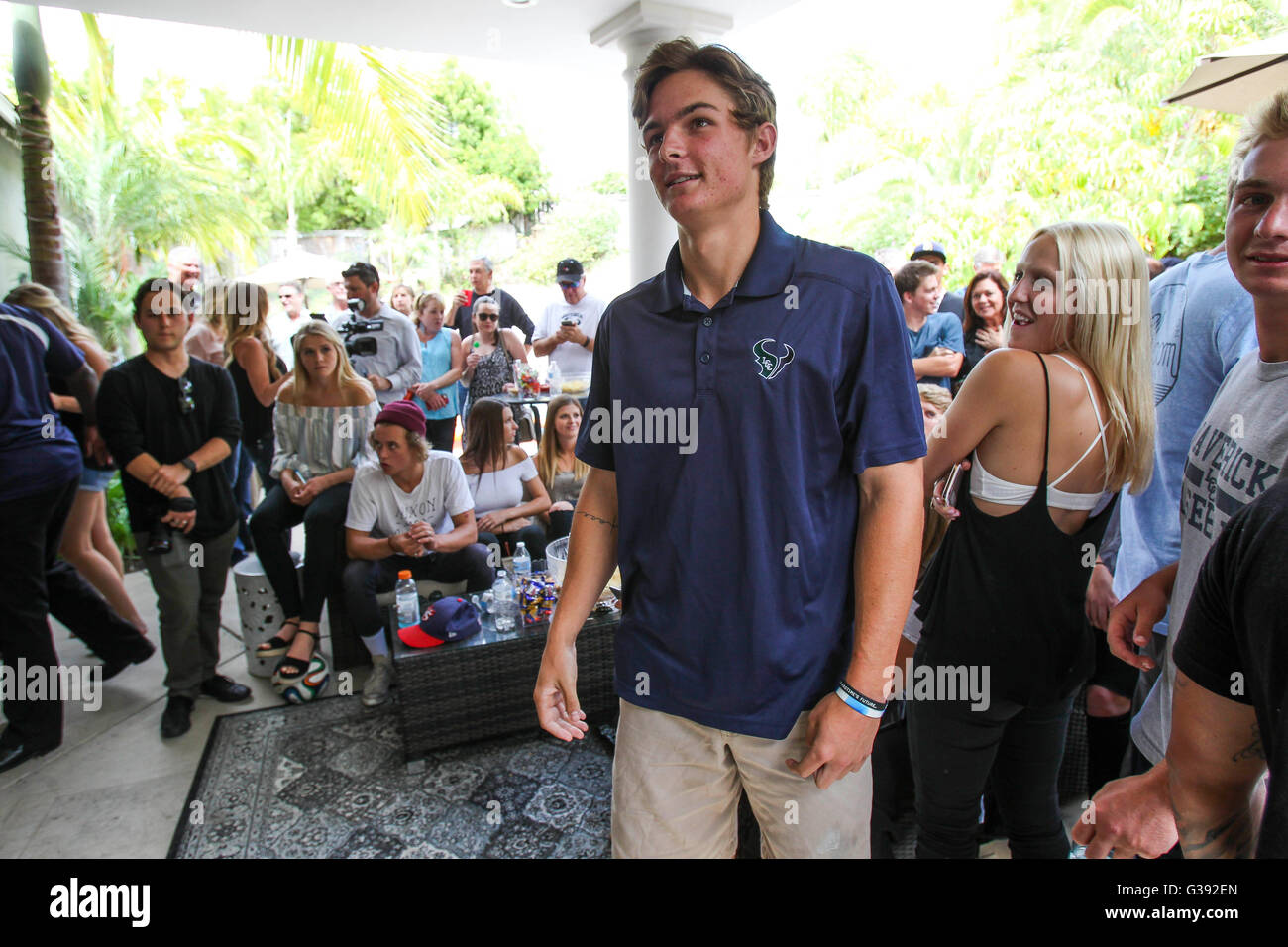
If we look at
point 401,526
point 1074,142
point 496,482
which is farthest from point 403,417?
point 1074,142

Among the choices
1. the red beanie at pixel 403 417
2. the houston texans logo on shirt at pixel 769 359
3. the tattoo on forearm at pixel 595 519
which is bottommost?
the tattoo on forearm at pixel 595 519

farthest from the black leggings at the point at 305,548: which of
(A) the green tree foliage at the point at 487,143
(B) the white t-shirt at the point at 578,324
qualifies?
(A) the green tree foliage at the point at 487,143

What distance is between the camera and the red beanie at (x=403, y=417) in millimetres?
3377

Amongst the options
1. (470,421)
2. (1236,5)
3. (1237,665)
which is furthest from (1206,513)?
(1236,5)

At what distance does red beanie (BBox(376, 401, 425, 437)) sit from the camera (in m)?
3.38

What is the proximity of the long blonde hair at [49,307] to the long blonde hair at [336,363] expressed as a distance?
3.08ft

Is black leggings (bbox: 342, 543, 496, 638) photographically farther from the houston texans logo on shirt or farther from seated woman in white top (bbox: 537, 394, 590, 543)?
the houston texans logo on shirt

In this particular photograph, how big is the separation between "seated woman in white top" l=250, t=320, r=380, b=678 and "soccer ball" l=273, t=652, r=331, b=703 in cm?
8

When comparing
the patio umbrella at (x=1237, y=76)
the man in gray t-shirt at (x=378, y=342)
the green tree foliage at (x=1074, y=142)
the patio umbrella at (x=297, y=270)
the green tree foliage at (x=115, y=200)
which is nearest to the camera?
the patio umbrella at (x=1237, y=76)

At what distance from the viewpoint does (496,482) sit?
3852mm

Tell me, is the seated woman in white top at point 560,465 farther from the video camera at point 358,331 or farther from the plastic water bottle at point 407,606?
the video camera at point 358,331

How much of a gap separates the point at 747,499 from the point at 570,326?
13.7 feet

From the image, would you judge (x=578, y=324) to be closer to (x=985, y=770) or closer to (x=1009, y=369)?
(x=1009, y=369)

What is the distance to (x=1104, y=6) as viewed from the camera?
1096cm
